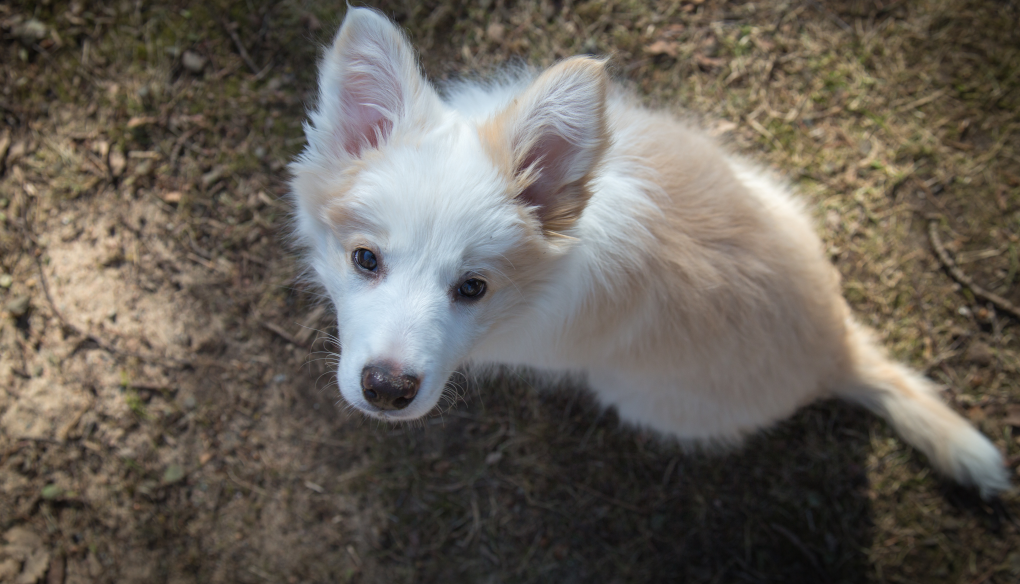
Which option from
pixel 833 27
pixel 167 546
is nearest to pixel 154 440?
pixel 167 546

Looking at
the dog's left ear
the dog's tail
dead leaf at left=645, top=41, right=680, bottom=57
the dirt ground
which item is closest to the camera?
the dog's left ear

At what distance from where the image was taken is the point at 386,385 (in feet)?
4.65

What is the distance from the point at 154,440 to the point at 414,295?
208 cm

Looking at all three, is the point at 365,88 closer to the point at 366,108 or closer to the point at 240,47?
the point at 366,108

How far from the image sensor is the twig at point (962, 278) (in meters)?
2.84

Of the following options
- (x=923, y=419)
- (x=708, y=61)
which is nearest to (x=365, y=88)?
(x=708, y=61)

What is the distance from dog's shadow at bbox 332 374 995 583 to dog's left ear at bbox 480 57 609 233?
4.65ft

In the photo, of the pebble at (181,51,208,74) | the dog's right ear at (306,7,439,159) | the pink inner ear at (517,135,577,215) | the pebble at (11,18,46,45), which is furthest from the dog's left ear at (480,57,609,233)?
the pebble at (11,18,46,45)

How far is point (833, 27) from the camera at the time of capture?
117 inches

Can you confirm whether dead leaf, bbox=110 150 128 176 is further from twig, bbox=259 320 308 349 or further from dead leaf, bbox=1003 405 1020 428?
dead leaf, bbox=1003 405 1020 428

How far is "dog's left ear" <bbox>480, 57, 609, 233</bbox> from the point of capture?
4.33ft

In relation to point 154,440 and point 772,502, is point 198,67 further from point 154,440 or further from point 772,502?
point 772,502

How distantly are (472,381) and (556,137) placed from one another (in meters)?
1.63

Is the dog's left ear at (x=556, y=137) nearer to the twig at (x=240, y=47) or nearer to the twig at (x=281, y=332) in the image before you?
the twig at (x=281, y=332)
